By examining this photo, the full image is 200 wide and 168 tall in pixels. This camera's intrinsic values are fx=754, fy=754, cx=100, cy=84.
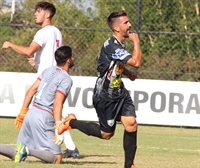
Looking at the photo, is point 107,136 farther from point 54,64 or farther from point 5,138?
point 5,138

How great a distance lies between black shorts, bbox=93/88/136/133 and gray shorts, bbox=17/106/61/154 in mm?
818

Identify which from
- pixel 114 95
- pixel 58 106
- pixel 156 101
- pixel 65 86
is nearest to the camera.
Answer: pixel 114 95

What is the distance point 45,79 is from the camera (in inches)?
362

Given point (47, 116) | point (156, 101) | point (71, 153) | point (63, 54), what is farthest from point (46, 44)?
point (156, 101)

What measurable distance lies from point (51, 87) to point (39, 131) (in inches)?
21.5

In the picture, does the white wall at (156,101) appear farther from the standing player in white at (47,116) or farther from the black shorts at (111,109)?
the black shorts at (111,109)

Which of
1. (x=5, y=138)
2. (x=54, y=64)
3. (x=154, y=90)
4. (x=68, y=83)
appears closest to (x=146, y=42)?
(x=154, y=90)

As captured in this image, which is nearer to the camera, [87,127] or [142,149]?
[87,127]

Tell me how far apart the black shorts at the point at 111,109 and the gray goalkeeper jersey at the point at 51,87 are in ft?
2.13

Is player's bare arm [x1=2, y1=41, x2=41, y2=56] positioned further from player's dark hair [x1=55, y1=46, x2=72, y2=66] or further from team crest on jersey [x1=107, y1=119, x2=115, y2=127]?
team crest on jersey [x1=107, y1=119, x2=115, y2=127]

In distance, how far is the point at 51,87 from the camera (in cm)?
908

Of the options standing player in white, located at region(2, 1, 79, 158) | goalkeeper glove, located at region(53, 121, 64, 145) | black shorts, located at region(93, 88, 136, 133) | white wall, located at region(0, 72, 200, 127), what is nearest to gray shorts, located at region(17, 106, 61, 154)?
goalkeeper glove, located at region(53, 121, 64, 145)

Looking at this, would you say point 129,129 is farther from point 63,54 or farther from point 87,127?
point 63,54

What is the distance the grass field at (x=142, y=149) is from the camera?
9344mm
